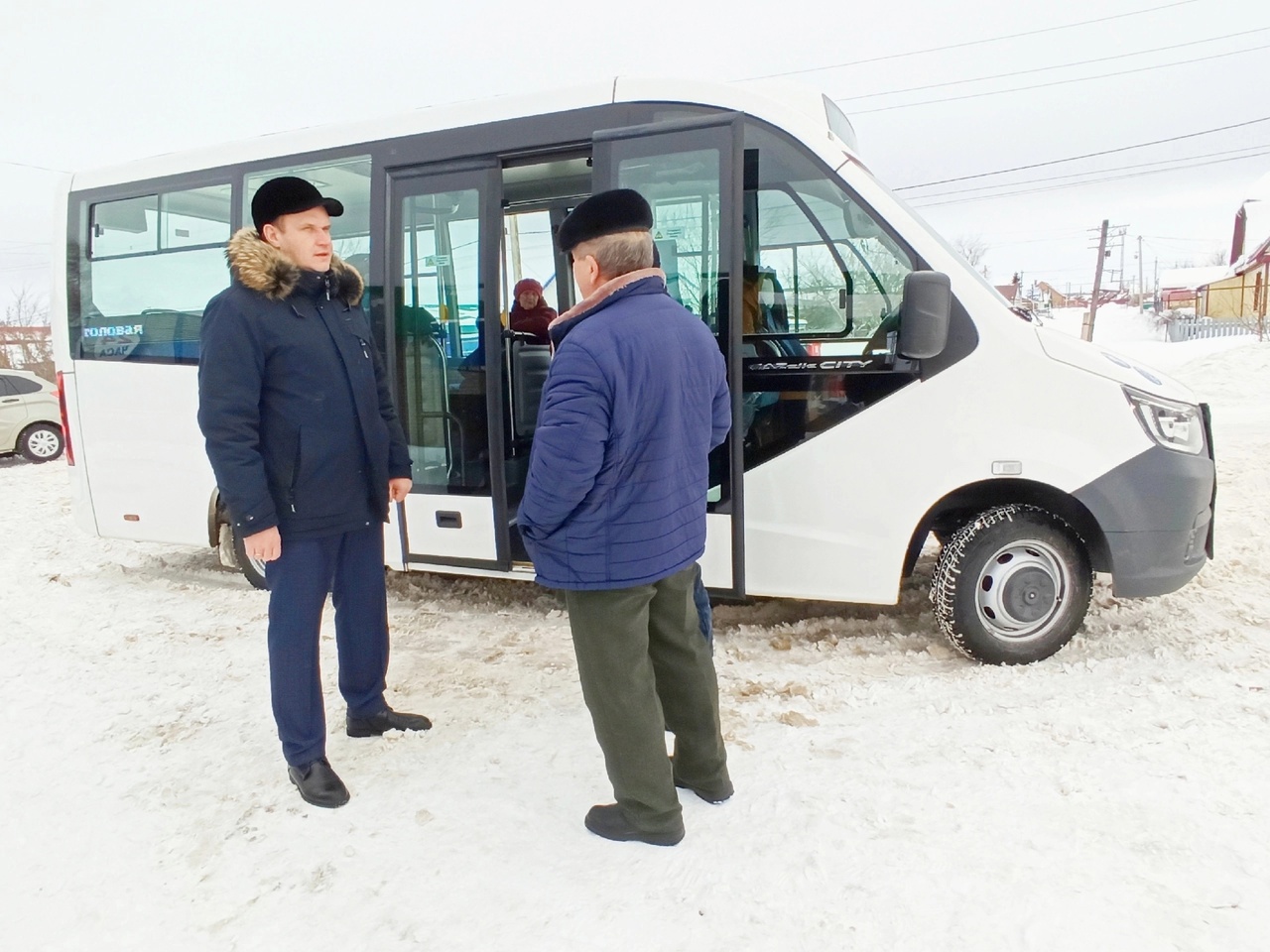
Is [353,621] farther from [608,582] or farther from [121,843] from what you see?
[608,582]

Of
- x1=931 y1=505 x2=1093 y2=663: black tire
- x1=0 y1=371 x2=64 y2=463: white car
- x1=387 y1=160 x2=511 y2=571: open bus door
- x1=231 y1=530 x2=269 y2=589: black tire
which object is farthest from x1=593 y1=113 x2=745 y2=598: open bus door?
x1=0 y1=371 x2=64 y2=463: white car

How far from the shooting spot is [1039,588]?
152 inches

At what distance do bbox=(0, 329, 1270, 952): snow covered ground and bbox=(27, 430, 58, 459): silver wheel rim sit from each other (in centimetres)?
1148

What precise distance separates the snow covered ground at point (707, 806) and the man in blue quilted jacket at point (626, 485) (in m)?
0.41

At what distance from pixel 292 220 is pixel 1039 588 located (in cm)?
339

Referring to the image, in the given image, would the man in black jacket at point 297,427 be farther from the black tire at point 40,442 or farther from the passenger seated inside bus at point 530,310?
the black tire at point 40,442

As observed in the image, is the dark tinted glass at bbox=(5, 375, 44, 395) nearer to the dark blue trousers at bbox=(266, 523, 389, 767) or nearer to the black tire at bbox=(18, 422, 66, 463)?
the black tire at bbox=(18, 422, 66, 463)

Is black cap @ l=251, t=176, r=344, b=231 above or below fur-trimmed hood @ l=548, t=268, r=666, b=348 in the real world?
above

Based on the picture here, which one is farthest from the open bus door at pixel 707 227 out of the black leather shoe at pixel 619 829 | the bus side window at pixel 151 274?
the bus side window at pixel 151 274

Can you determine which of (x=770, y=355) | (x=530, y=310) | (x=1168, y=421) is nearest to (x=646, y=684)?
(x=770, y=355)

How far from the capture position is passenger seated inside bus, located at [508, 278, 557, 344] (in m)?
5.26

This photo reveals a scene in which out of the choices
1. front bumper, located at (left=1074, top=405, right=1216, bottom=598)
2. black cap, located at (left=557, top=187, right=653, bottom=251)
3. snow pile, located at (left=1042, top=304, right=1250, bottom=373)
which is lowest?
front bumper, located at (left=1074, top=405, right=1216, bottom=598)

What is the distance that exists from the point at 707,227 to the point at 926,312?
1.08 meters

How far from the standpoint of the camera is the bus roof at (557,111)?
397cm
